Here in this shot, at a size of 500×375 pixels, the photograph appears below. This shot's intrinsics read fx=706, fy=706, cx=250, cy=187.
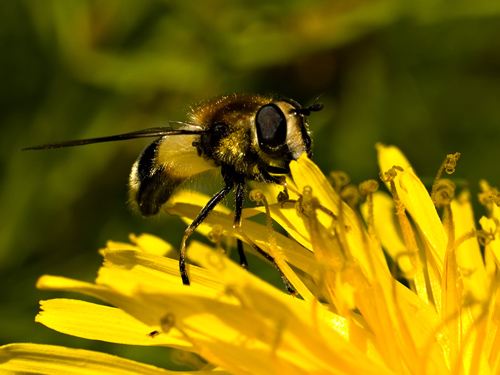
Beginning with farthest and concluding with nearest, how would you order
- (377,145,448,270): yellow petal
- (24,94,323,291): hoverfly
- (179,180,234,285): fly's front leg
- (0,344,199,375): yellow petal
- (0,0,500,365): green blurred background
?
(0,0,500,365): green blurred background < (24,94,323,291): hoverfly < (377,145,448,270): yellow petal < (179,180,234,285): fly's front leg < (0,344,199,375): yellow petal

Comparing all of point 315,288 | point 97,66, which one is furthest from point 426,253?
point 97,66

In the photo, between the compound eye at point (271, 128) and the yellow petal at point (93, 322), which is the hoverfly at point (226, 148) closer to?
the compound eye at point (271, 128)

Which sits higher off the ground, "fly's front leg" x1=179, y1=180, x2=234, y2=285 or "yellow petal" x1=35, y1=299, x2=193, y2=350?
"fly's front leg" x1=179, y1=180, x2=234, y2=285

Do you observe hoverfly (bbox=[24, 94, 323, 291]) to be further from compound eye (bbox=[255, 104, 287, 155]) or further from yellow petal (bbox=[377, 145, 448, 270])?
yellow petal (bbox=[377, 145, 448, 270])

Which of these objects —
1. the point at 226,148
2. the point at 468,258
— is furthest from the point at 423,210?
the point at 226,148

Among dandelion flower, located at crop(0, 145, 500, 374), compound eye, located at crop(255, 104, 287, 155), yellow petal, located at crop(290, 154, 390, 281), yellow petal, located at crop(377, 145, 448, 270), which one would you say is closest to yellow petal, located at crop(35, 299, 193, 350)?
dandelion flower, located at crop(0, 145, 500, 374)

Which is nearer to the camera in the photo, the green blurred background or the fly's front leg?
the fly's front leg

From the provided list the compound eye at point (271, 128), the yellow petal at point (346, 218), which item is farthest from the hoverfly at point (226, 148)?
the yellow petal at point (346, 218)
